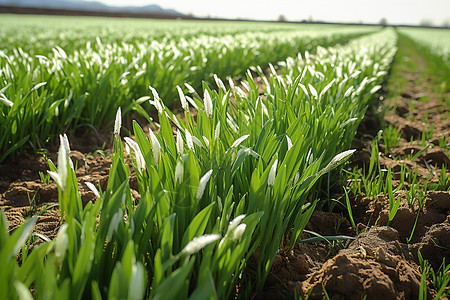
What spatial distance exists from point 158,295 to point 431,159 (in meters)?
2.44

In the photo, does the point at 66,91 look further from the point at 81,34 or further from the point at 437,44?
the point at 437,44

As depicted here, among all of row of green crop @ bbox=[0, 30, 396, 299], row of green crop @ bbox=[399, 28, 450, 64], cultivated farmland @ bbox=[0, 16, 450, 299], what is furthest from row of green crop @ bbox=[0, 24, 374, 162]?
row of green crop @ bbox=[399, 28, 450, 64]

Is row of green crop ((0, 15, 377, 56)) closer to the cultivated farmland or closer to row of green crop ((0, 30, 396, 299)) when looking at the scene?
the cultivated farmland

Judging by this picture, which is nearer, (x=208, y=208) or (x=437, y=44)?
(x=208, y=208)

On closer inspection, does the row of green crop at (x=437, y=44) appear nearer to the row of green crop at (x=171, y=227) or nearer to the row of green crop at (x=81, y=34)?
the row of green crop at (x=81, y=34)

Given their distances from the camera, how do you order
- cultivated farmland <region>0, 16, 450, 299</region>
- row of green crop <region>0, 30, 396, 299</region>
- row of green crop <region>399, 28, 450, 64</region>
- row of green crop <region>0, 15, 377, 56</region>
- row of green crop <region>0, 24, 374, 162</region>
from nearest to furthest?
row of green crop <region>0, 30, 396, 299</region>, cultivated farmland <region>0, 16, 450, 299</region>, row of green crop <region>0, 24, 374, 162</region>, row of green crop <region>0, 15, 377, 56</region>, row of green crop <region>399, 28, 450, 64</region>

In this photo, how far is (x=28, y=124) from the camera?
2557 millimetres

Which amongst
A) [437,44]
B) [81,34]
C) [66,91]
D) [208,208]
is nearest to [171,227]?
[208,208]

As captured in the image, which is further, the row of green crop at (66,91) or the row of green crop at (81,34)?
the row of green crop at (81,34)

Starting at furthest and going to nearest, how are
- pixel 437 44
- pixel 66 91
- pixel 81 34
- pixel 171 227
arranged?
pixel 437 44
pixel 81 34
pixel 66 91
pixel 171 227

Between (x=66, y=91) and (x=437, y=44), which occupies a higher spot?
(x=66, y=91)

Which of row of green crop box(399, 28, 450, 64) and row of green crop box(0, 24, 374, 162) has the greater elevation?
row of green crop box(0, 24, 374, 162)

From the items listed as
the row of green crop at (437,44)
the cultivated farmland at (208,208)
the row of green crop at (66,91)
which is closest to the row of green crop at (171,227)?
the cultivated farmland at (208,208)

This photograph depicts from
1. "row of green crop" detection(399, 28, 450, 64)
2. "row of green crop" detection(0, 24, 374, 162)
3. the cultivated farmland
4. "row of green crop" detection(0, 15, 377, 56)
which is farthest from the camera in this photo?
"row of green crop" detection(399, 28, 450, 64)
